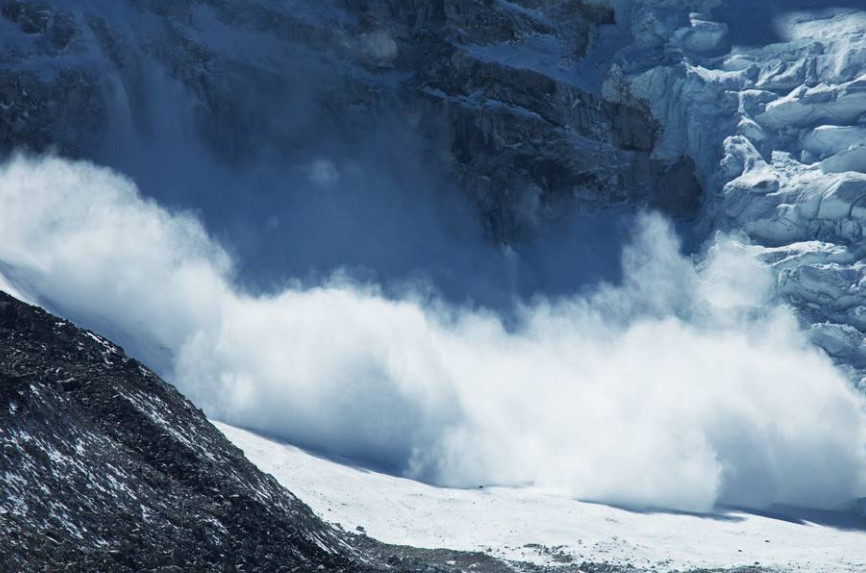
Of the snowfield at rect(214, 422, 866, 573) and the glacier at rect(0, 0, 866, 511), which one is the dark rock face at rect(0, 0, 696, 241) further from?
the snowfield at rect(214, 422, 866, 573)

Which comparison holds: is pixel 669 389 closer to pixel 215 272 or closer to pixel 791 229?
pixel 791 229

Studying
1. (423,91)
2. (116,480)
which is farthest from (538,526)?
(423,91)

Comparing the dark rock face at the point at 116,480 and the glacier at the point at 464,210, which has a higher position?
the glacier at the point at 464,210

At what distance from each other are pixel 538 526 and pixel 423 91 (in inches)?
1523

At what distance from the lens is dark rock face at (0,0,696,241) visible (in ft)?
338

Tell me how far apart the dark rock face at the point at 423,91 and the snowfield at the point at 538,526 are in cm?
2814

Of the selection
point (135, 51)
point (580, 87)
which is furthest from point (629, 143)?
point (135, 51)

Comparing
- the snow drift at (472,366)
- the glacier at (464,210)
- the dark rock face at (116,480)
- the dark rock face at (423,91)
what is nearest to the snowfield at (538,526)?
the snow drift at (472,366)

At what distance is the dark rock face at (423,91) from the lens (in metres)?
103

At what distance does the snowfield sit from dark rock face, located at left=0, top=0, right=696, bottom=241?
2814cm

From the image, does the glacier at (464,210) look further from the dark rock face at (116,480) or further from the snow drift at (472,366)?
the dark rock face at (116,480)

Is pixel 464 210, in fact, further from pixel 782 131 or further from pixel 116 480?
pixel 116 480

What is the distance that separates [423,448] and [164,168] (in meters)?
24.3

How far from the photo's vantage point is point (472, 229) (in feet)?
340
